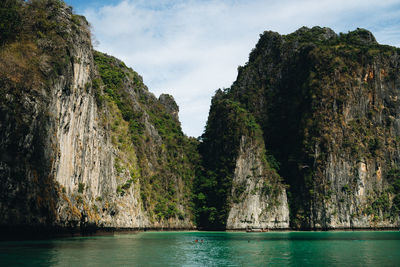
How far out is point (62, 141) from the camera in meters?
39.7

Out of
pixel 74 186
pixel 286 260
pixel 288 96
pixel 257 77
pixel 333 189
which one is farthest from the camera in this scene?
pixel 257 77

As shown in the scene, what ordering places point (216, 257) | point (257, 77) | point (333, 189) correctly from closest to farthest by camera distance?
→ 1. point (216, 257)
2. point (333, 189)
3. point (257, 77)

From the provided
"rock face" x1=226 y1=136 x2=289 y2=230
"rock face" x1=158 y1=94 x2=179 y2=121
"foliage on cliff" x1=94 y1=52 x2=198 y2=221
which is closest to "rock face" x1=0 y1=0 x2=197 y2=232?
"foliage on cliff" x1=94 y1=52 x2=198 y2=221

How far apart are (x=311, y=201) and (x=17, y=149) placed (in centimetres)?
6975

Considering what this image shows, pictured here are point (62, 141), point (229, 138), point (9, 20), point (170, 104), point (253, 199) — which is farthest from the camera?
point (170, 104)

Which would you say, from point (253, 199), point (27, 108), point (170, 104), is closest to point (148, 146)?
point (253, 199)

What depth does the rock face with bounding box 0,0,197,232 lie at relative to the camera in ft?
98.0

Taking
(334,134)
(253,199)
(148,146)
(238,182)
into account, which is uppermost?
(334,134)

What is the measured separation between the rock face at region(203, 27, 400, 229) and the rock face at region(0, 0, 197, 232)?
31618mm

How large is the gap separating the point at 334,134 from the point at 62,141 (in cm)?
6765

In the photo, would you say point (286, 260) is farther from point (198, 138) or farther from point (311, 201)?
point (198, 138)

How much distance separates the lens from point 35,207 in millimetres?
30875

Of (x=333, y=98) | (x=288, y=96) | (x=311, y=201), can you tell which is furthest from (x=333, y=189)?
(x=288, y=96)

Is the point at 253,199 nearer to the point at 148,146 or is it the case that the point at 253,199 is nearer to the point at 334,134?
the point at 334,134
